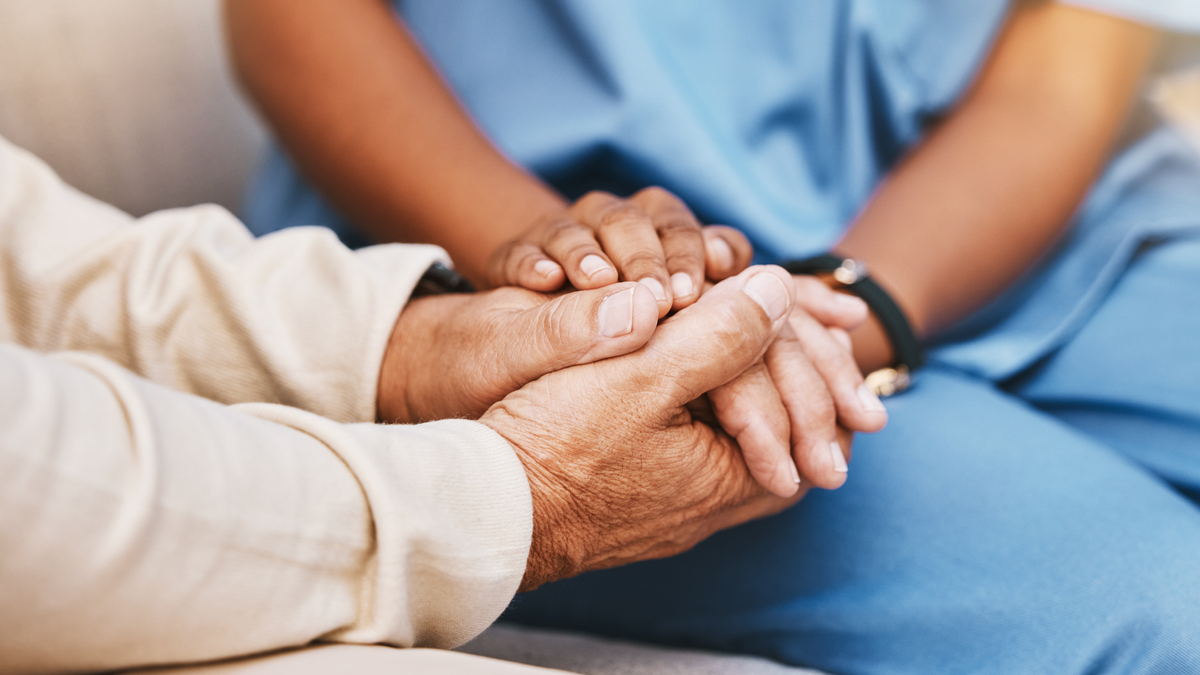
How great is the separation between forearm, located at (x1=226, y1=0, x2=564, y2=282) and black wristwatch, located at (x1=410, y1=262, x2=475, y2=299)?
0.30 feet

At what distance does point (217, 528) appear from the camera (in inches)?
12.4

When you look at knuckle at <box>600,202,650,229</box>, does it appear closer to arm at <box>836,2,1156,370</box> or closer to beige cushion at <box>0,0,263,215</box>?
arm at <box>836,2,1156,370</box>

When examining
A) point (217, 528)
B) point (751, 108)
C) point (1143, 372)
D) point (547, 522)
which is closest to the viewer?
point (217, 528)

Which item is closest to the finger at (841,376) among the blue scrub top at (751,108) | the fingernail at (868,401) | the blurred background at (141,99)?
the fingernail at (868,401)

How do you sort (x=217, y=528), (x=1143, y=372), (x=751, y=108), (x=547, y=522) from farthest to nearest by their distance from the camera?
(x=751, y=108) < (x=1143, y=372) < (x=547, y=522) < (x=217, y=528)

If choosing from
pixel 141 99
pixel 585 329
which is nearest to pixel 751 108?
pixel 585 329

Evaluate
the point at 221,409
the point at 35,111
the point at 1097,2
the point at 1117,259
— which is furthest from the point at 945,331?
the point at 35,111

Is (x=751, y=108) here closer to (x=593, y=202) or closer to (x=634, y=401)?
(x=593, y=202)

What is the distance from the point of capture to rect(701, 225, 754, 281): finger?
1.92 feet

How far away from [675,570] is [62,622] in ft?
1.30

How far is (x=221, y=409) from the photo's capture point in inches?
14.1

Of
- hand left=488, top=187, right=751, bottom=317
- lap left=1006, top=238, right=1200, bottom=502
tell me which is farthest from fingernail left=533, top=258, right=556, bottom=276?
lap left=1006, top=238, right=1200, bottom=502

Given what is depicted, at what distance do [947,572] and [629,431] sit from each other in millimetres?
267

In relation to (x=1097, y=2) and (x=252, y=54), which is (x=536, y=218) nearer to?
(x=252, y=54)
